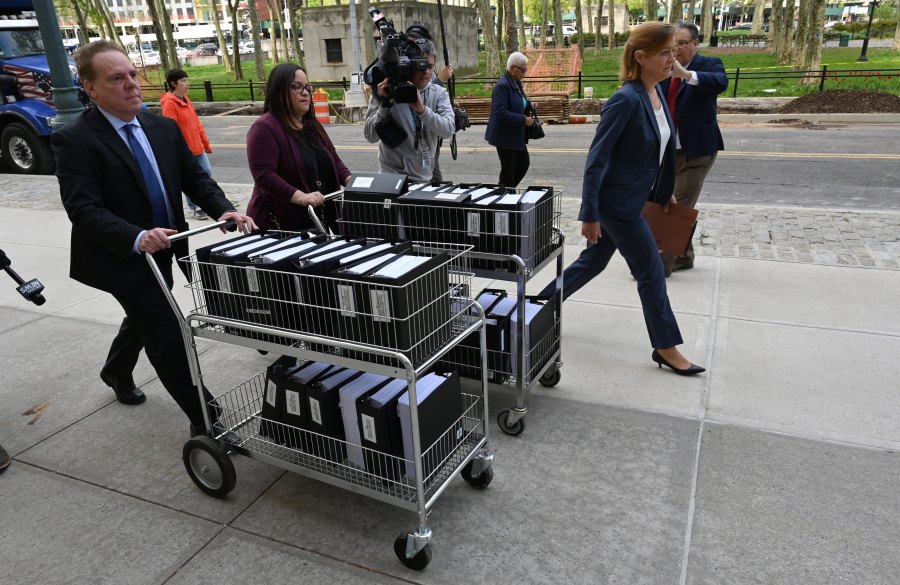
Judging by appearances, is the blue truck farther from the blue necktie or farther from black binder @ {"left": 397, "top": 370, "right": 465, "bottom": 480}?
black binder @ {"left": 397, "top": 370, "right": 465, "bottom": 480}

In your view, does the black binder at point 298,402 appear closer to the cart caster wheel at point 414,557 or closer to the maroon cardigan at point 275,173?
the cart caster wheel at point 414,557

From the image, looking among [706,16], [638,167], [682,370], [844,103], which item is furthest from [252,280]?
[706,16]

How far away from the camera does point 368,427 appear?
2.88 m

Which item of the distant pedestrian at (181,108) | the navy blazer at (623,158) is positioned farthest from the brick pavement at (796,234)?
the distant pedestrian at (181,108)

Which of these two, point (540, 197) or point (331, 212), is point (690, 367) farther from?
point (331, 212)

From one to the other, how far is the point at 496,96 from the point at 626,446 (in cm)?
476

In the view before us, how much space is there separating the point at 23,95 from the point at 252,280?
46.0ft

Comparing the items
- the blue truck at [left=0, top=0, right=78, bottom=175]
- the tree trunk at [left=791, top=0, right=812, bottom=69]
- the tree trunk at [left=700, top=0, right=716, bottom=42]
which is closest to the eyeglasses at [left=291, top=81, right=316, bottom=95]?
the blue truck at [left=0, top=0, right=78, bottom=175]

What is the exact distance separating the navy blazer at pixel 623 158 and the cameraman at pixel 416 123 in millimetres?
1405

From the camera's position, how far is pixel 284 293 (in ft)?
9.17

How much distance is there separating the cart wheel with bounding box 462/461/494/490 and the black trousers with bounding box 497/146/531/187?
492 cm

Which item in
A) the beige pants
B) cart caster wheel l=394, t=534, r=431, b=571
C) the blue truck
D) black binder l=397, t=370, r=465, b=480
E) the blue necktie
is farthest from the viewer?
the blue truck

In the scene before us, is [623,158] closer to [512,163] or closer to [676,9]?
[512,163]

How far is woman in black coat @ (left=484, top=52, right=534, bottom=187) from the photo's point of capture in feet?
23.5
